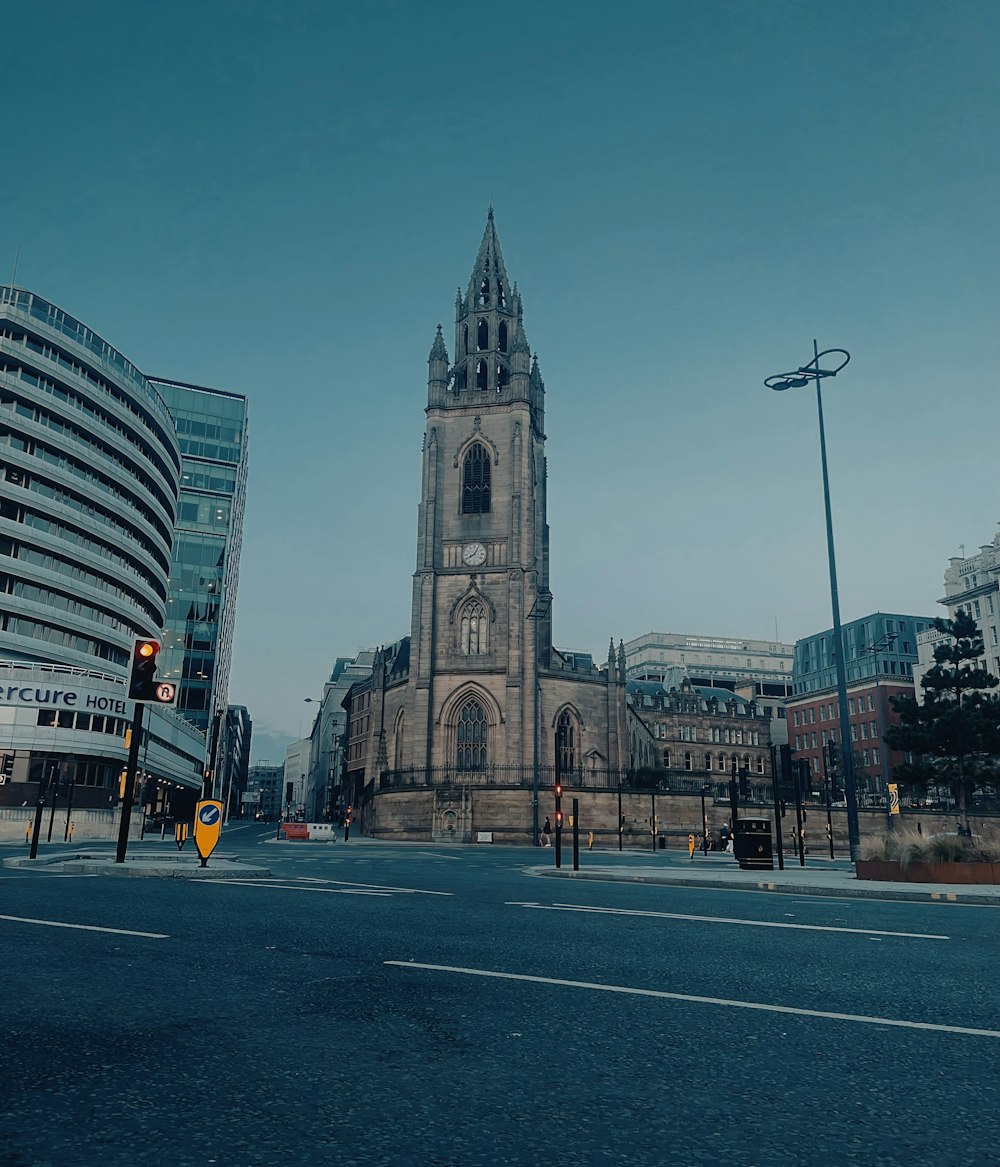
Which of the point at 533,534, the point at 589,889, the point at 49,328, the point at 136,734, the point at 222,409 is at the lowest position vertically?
the point at 589,889

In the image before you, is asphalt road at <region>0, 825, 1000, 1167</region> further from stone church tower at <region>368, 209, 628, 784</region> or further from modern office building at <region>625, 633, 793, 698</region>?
modern office building at <region>625, 633, 793, 698</region>

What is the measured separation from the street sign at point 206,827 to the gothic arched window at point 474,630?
1897 inches

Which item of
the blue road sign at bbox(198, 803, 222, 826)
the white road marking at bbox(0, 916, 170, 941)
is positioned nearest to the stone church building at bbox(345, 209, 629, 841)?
the blue road sign at bbox(198, 803, 222, 826)

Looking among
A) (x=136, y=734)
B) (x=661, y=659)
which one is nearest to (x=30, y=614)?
Result: (x=136, y=734)

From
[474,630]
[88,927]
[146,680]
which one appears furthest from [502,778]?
[88,927]

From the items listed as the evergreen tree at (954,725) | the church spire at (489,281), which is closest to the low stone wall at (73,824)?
the evergreen tree at (954,725)

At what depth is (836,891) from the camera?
1460 cm

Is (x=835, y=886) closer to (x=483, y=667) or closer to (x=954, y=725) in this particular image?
(x=954, y=725)

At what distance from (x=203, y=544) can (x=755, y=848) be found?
287 ft

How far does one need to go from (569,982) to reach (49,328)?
64.1 meters

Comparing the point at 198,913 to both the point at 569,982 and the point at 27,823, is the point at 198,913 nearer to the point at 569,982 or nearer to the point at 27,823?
the point at 569,982

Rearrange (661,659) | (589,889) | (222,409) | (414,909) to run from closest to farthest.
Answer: (414,909)
(589,889)
(222,409)
(661,659)

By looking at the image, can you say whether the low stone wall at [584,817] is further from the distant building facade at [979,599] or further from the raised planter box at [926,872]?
the raised planter box at [926,872]

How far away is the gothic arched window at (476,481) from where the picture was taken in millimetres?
69875
